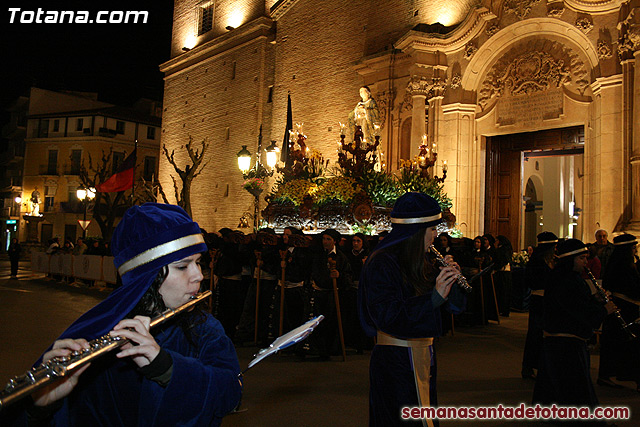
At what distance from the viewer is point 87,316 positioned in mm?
1934

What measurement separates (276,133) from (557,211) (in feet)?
42.4

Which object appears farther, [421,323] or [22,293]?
[22,293]

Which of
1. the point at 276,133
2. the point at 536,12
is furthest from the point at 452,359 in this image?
the point at 276,133

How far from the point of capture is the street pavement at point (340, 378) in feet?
18.4

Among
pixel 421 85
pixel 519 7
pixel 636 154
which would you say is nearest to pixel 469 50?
pixel 421 85

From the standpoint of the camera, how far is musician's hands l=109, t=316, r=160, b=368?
1717mm

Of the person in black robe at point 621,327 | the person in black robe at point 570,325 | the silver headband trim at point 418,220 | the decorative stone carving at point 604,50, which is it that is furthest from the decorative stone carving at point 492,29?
the silver headband trim at point 418,220

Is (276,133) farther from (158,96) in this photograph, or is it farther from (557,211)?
(158,96)

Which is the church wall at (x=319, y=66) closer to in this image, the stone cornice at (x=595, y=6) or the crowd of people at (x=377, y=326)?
the stone cornice at (x=595, y=6)

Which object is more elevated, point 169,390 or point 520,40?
point 520,40

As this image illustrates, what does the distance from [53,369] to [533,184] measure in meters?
20.8

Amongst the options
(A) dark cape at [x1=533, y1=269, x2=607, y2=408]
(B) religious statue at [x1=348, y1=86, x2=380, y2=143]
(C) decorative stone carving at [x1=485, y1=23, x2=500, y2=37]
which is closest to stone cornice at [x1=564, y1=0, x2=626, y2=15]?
(C) decorative stone carving at [x1=485, y1=23, x2=500, y2=37]

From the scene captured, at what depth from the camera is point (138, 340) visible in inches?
68.2

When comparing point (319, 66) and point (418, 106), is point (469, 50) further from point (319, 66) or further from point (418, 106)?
point (319, 66)
